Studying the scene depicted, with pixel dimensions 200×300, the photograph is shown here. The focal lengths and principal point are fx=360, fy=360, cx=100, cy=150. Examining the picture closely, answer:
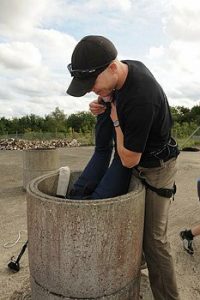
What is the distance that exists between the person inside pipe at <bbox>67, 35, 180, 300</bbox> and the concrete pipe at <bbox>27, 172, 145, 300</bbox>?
0.81ft

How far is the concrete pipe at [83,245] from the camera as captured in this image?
2229 mm

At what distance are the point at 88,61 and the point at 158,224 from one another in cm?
131

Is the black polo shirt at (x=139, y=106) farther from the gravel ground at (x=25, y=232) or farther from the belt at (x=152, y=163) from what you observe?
the gravel ground at (x=25, y=232)

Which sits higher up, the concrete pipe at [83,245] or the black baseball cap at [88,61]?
the black baseball cap at [88,61]

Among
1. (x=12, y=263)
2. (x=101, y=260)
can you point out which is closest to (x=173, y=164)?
(x=101, y=260)

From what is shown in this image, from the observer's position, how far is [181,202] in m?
6.73

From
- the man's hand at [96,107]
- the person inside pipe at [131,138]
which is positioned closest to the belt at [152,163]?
the person inside pipe at [131,138]

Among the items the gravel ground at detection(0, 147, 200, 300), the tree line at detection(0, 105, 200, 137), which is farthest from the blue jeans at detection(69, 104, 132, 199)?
the tree line at detection(0, 105, 200, 137)

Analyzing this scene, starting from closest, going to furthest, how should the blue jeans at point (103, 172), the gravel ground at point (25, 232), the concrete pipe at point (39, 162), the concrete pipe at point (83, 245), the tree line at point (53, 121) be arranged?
the concrete pipe at point (83, 245)
the blue jeans at point (103, 172)
the gravel ground at point (25, 232)
the concrete pipe at point (39, 162)
the tree line at point (53, 121)

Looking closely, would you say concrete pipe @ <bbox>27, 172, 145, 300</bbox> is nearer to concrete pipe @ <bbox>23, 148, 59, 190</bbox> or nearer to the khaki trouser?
the khaki trouser

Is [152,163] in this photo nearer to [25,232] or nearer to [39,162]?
[25,232]

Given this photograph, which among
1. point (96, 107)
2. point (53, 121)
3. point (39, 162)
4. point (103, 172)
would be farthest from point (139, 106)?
point (53, 121)

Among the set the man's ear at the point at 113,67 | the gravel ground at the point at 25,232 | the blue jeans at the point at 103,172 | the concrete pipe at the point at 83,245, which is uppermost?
the man's ear at the point at 113,67

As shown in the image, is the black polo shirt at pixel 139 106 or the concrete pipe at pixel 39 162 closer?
the black polo shirt at pixel 139 106
